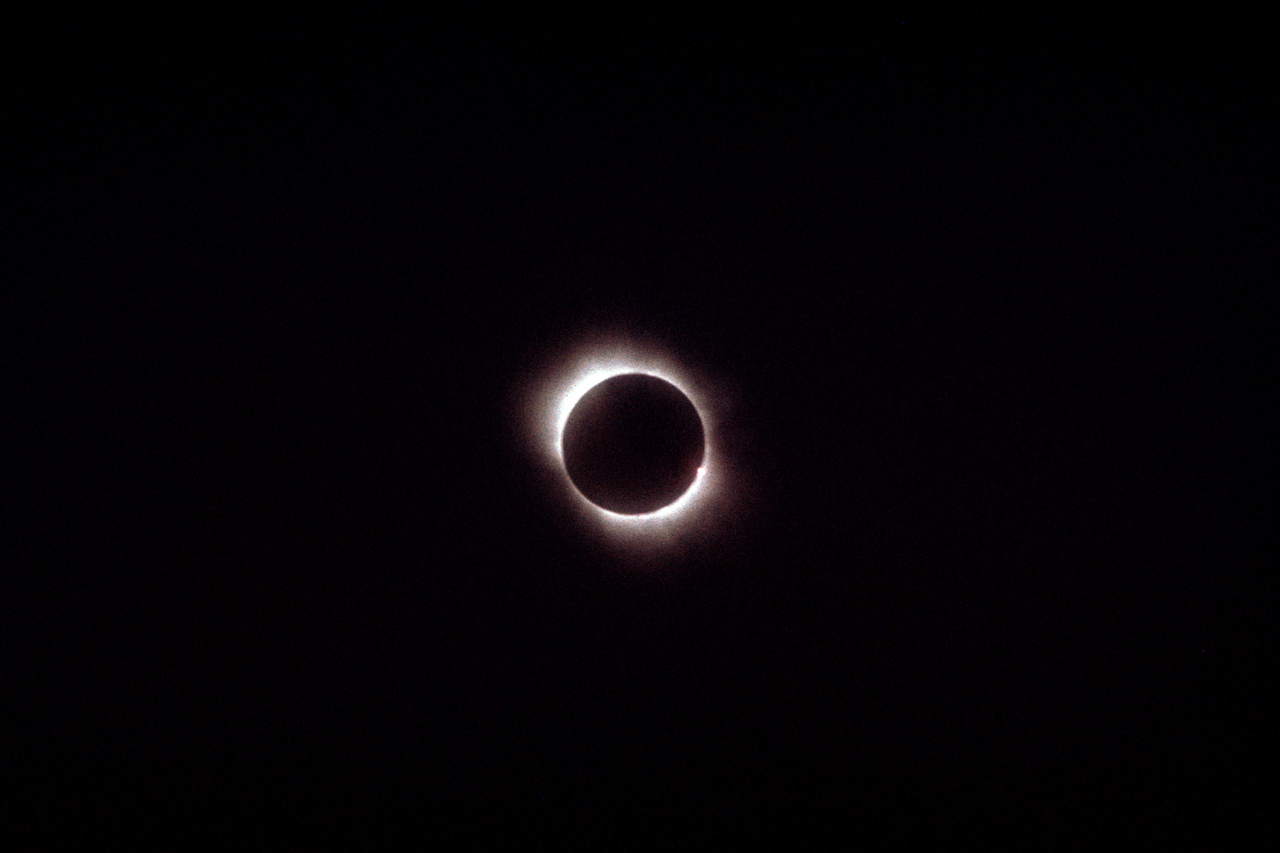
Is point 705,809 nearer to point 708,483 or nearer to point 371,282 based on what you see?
point 708,483

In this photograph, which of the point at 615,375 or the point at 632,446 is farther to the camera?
the point at 615,375

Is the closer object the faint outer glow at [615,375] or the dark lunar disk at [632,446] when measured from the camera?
the dark lunar disk at [632,446]

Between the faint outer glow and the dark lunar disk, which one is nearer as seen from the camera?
the dark lunar disk

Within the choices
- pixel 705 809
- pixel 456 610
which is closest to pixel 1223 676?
pixel 705 809

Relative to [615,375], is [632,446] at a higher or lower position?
lower
